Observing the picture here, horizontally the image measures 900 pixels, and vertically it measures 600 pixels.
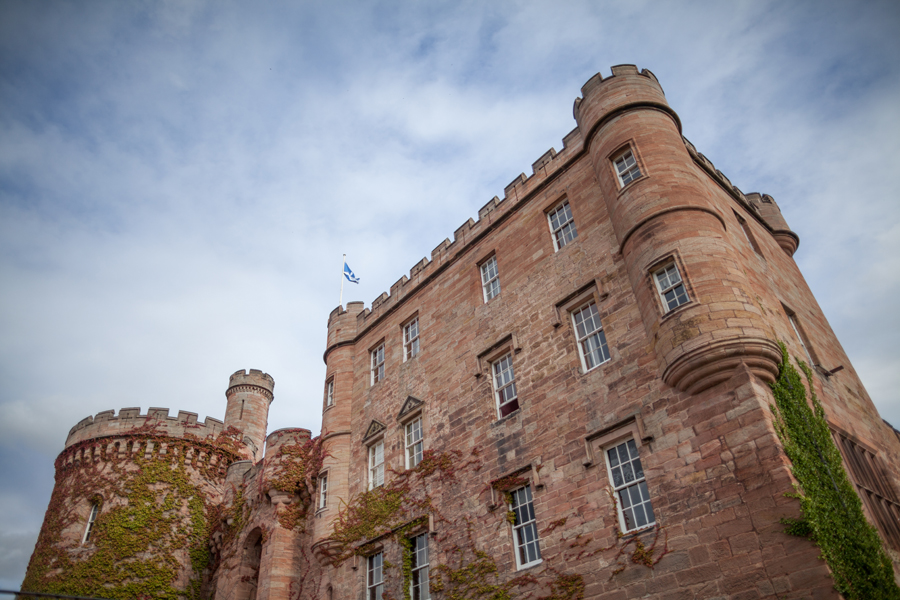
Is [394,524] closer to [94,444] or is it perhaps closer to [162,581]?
[162,581]

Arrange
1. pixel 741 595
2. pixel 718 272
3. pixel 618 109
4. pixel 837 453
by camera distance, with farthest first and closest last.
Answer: pixel 618 109 < pixel 718 272 < pixel 837 453 < pixel 741 595

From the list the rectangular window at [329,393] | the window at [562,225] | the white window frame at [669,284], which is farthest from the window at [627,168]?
the rectangular window at [329,393]

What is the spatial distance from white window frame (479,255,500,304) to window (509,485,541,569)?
606 centimetres

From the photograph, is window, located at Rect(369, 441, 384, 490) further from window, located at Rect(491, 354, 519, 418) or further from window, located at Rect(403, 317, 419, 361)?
window, located at Rect(491, 354, 519, 418)

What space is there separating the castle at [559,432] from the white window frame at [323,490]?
168mm

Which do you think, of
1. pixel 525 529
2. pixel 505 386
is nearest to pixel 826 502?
pixel 525 529

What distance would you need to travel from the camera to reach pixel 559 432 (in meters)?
13.9

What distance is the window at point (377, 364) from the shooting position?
21781 millimetres

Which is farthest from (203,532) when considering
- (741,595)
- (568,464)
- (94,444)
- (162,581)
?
Result: (741,595)

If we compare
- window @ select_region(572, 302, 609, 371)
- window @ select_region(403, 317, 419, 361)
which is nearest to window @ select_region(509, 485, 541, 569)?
window @ select_region(572, 302, 609, 371)

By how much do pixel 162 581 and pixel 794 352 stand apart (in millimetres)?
23026

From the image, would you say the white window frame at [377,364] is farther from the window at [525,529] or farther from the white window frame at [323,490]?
the window at [525,529]

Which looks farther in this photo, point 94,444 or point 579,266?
point 94,444

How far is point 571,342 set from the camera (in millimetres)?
14859
